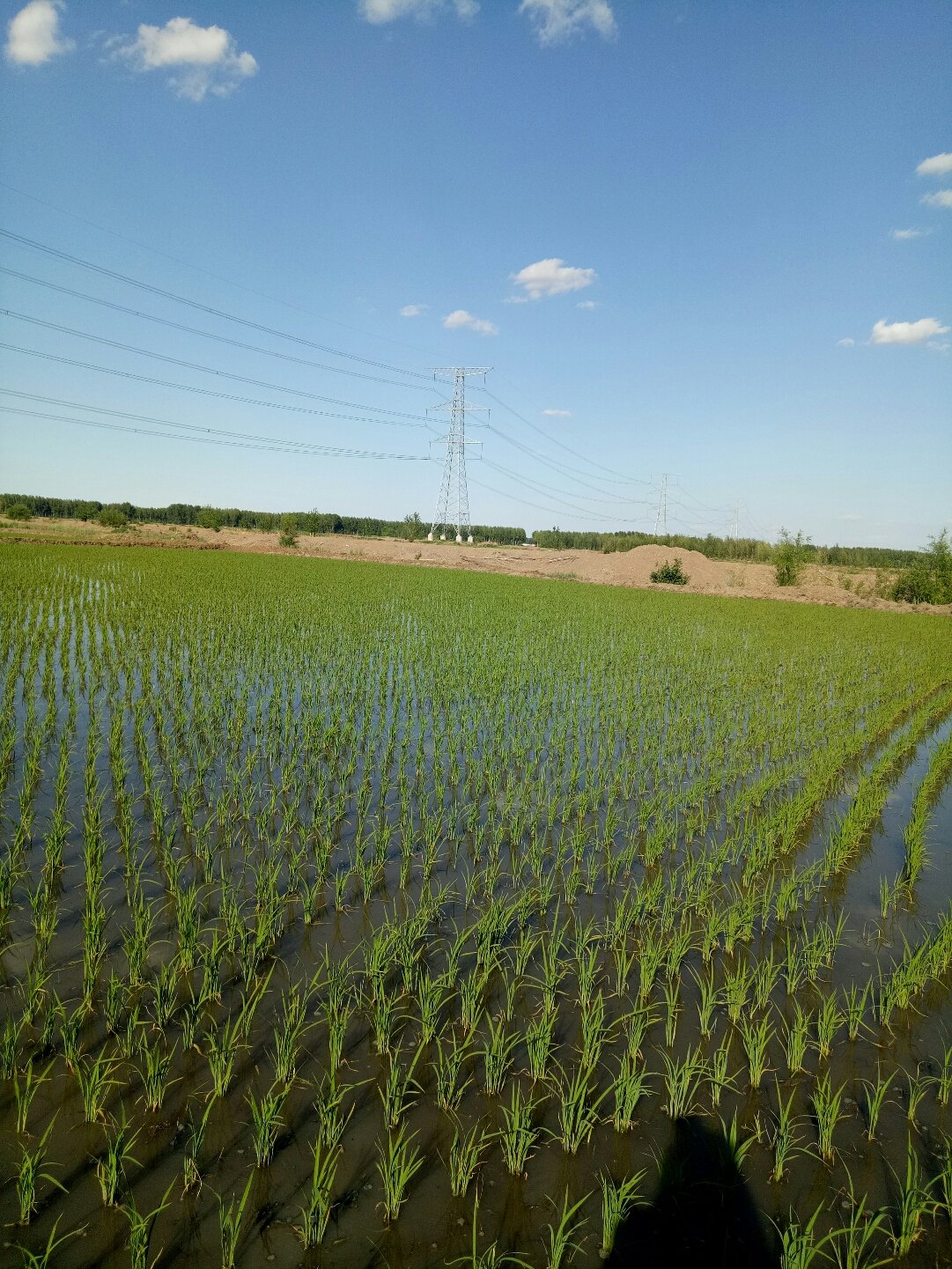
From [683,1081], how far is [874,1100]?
0.76 meters

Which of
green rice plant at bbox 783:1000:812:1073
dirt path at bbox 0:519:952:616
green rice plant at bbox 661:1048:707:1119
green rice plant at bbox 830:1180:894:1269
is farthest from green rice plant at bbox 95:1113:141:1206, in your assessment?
dirt path at bbox 0:519:952:616

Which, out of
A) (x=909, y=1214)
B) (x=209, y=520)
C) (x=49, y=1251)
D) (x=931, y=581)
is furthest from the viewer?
(x=209, y=520)

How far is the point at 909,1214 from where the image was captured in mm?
2020

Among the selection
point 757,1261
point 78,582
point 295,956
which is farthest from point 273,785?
point 78,582

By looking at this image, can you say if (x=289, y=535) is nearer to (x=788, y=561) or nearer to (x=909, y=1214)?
(x=788, y=561)

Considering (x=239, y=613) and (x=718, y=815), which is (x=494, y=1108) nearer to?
(x=718, y=815)

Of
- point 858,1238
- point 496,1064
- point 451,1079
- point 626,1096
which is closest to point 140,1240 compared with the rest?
point 451,1079

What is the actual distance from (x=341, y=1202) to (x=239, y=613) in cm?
1215

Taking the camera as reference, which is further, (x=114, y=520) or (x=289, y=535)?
(x=114, y=520)

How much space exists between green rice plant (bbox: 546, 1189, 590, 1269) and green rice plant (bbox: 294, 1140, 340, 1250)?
0.65 metres

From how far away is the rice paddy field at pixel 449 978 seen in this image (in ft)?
6.74

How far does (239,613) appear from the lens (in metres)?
13.2

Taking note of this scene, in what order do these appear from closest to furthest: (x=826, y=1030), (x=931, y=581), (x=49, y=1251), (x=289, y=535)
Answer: (x=49, y=1251), (x=826, y=1030), (x=931, y=581), (x=289, y=535)

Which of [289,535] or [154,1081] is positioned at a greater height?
[289,535]
